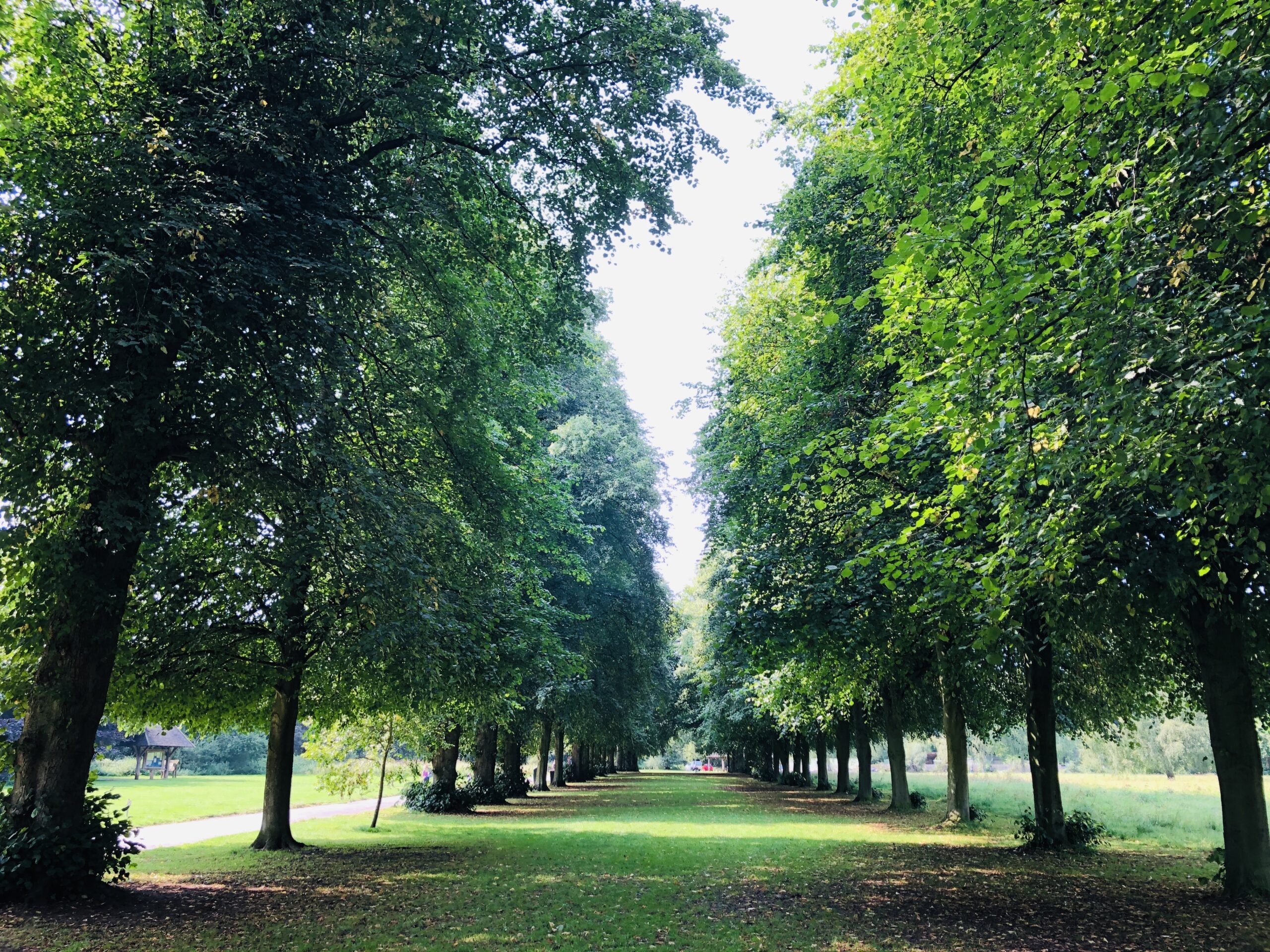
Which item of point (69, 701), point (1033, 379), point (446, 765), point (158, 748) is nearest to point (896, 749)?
point (446, 765)

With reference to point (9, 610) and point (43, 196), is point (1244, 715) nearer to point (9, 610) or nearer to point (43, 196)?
point (43, 196)

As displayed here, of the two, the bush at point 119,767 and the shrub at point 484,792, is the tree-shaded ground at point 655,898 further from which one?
the bush at point 119,767

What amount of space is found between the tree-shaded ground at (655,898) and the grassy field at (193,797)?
537 cm

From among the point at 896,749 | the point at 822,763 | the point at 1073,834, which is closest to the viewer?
the point at 1073,834

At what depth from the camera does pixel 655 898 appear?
10648mm

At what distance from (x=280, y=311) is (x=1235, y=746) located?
12.9 metres

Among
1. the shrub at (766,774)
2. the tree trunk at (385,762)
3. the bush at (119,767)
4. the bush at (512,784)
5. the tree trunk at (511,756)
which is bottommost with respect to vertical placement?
the bush at (119,767)

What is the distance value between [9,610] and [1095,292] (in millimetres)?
12223

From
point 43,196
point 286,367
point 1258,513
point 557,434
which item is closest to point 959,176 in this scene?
point 1258,513

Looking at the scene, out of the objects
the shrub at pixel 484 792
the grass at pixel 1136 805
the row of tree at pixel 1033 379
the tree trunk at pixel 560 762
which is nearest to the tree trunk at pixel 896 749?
the grass at pixel 1136 805

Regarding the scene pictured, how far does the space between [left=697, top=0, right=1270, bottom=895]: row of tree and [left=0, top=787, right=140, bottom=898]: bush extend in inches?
359

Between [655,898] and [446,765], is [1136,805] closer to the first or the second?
[446,765]

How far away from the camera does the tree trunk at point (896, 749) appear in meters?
24.9

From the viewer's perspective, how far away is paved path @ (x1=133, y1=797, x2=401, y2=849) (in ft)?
58.6
